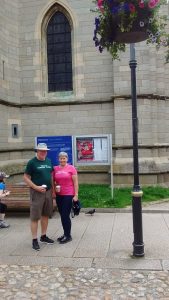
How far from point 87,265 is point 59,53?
10.0 m

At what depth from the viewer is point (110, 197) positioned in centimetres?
1093

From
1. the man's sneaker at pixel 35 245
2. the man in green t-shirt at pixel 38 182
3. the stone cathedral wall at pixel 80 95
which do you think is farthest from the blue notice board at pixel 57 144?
the man's sneaker at pixel 35 245

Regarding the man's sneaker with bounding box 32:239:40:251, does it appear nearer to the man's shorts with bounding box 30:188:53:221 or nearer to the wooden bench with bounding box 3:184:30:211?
the man's shorts with bounding box 30:188:53:221

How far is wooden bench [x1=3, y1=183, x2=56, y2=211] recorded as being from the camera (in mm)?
9328

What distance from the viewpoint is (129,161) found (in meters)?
12.6

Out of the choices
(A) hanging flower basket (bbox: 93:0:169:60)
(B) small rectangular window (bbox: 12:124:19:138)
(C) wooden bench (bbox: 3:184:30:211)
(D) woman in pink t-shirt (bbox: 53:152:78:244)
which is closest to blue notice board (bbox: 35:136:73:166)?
(C) wooden bench (bbox: 3:184:30:211)

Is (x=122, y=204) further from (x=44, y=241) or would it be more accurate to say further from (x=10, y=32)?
(x=10, y=32)

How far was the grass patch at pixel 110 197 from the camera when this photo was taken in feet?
33.8

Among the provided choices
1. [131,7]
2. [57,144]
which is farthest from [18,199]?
[131,7]

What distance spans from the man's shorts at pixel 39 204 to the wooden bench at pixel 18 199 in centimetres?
256

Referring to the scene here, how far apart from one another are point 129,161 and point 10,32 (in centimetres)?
634

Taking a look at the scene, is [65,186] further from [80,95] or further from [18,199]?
[80,95]

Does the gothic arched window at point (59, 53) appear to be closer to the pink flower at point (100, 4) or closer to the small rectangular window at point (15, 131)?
the small rectangular window at point (15, 131)

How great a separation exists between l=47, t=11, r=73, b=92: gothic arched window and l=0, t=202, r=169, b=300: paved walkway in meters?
7.16
